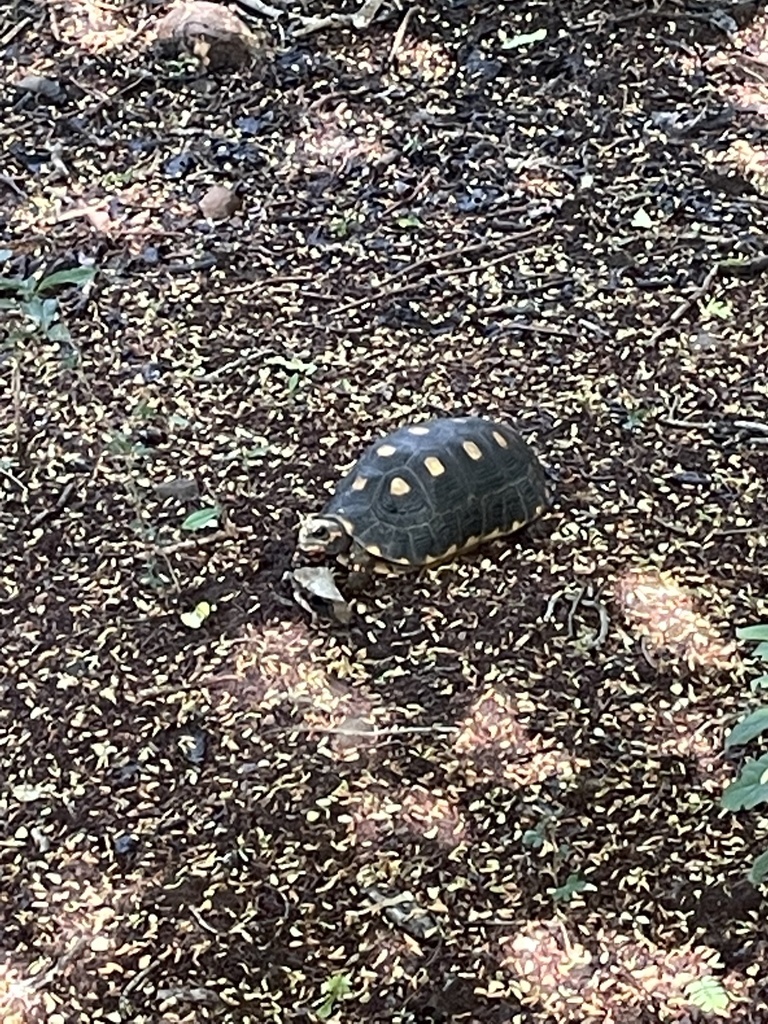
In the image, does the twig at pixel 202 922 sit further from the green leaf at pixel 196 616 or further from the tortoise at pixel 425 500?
the tortoise at pixel 425 500

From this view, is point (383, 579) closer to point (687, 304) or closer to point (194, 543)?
point (194, 543)

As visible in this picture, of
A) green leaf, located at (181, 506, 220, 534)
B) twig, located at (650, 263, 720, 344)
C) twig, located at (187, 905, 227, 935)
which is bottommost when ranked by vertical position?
twig, located at (187, 905, 227, 935)

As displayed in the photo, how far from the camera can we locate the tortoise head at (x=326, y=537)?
3.31 meters

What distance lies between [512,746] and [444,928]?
0.48m

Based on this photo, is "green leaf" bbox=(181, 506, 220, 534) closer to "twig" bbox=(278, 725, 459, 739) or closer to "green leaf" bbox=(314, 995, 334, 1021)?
"twig" bbox=(278, 725, 459, 739)

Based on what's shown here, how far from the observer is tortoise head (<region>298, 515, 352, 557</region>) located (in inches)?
130

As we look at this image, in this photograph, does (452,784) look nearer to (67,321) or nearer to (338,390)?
(338,390)

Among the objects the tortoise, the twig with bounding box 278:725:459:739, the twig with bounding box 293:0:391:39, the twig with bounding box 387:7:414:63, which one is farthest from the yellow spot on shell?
the twig with bounding box 293:0:391:39

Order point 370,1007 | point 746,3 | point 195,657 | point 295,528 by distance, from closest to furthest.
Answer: point 370,1007 → point 195,657 → point 295,528 → point 746,3

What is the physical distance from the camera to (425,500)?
3.32 meters

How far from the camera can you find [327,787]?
2.94 m

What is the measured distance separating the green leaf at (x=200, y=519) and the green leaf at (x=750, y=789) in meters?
1.61

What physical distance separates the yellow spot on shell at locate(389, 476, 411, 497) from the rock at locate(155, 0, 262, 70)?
2759 millimetres

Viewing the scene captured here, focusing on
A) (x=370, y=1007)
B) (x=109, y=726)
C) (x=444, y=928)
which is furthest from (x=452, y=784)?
(x=109, y=726)
